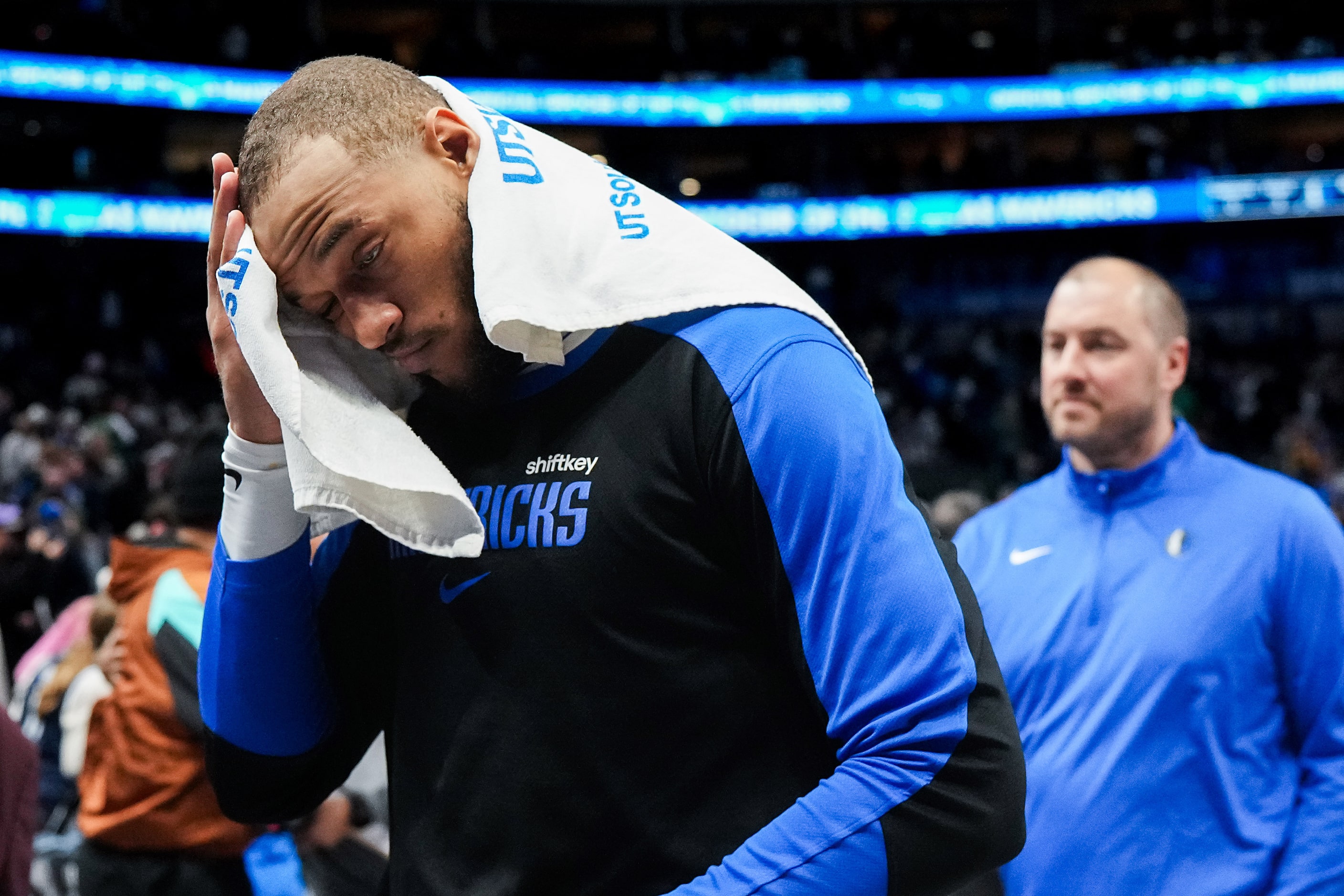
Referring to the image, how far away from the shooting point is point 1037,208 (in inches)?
697

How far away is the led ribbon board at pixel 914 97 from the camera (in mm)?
17109

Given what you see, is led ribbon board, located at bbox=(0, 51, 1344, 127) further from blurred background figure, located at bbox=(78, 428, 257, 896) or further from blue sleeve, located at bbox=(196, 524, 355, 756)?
blue sleeve, located at bbox=(196, 524, 355, 756)

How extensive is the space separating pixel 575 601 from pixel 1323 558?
184 cm

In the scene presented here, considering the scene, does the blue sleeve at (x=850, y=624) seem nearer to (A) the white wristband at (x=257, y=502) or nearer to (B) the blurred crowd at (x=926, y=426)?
(A) the white wristband at (x=257, y=502)

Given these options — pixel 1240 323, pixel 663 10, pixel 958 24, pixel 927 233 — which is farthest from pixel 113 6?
pixel 1240 323

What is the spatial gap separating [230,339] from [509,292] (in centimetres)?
33

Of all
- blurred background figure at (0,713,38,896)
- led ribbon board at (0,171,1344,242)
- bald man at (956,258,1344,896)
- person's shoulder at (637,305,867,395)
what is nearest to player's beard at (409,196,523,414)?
person's shoulder at (637,305,867,395)

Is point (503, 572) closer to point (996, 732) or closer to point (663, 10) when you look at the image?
point (996, 732)

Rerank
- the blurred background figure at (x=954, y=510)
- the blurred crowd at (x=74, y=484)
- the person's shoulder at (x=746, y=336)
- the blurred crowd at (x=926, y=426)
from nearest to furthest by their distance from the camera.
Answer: the person's shoulder at (x=746, y=336) → the blurred background figure at (x=954, y=510) → the blurred crowd at (x=74, y=484) → the blurred crowd at (x=926, y=426)

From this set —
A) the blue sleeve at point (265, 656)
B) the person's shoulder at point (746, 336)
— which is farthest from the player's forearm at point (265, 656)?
the person's shoulder at point (746, 336)

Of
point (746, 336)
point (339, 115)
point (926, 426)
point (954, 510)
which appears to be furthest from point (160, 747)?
point (926, 426)

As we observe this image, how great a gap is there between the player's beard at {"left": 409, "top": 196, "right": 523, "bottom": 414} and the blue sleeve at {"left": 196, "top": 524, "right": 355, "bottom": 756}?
0.24 meters

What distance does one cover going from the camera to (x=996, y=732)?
3.32ft

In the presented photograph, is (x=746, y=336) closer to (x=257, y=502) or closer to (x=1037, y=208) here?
(x=257, y=502)
